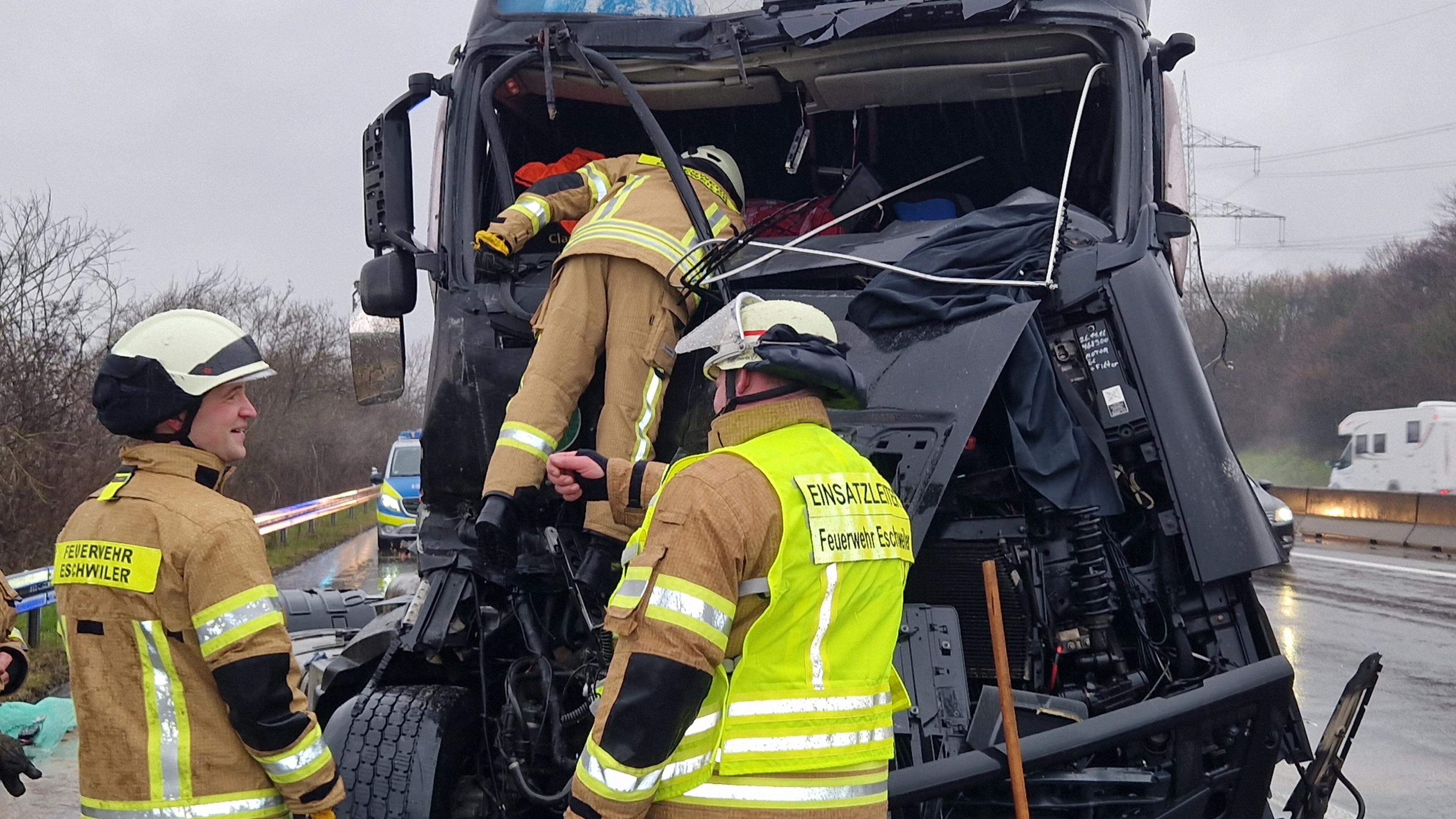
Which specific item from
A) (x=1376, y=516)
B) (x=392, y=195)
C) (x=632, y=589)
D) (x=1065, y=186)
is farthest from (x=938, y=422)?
(x=1376, y=516)

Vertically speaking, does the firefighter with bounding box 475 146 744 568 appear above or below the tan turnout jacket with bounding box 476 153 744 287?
below

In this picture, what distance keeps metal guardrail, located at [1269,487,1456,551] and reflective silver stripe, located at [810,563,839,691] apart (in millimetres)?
16527

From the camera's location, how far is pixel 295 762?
2.46 m

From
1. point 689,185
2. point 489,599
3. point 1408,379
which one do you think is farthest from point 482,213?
point 1408,379

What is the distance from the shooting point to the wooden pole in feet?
8.71

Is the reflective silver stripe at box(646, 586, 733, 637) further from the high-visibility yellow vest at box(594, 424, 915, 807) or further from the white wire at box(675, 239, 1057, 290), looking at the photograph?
the white wire at box(675, 239, 1057, 290)

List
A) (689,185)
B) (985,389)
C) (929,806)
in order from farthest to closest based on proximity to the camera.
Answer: (689,185), (985,389), (929,806)

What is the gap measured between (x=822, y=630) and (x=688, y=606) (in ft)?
0.95

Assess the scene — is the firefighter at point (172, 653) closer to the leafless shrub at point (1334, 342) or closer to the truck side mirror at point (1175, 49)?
the truck side mirror at point (1175, 49)

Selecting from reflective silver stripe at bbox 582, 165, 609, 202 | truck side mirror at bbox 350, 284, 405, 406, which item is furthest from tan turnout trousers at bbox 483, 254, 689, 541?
truck side mirror at bbox 350, 284, 405, 406

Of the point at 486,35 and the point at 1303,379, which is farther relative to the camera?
the point at 1303,379

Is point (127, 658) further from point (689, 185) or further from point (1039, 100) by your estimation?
point (1039, 100)

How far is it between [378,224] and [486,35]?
74cm

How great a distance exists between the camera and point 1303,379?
3509 cm
